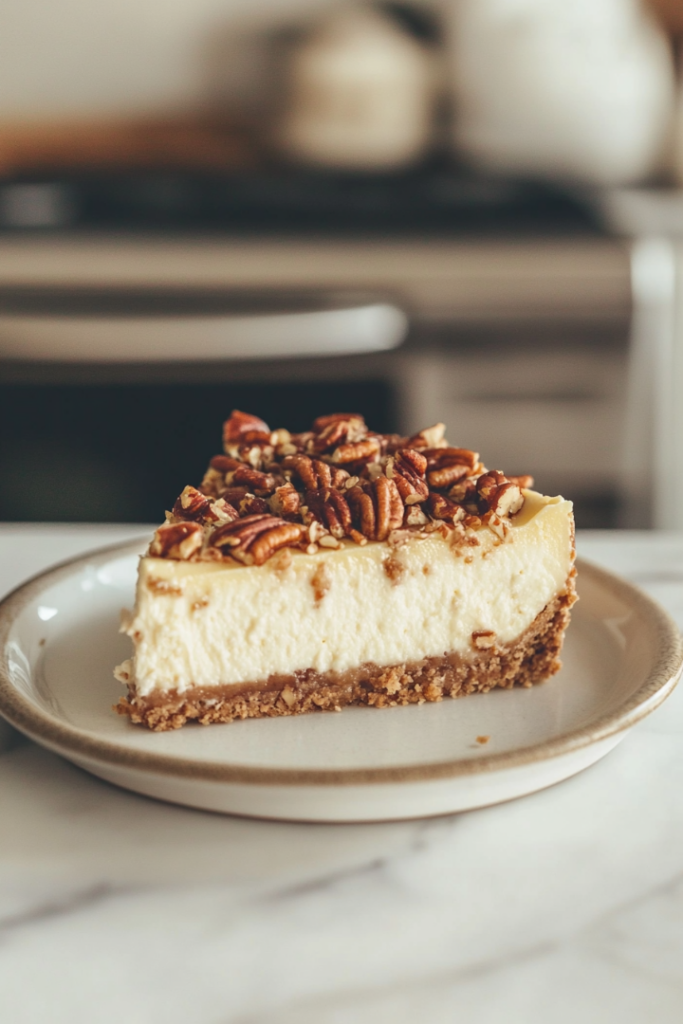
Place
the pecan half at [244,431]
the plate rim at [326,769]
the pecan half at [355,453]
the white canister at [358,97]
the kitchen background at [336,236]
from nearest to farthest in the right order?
1. the plate rim at [326,769]
2. the pecan half at [355,453]
3. the pecan half at [244,431]
4. the kitchen background at [336,236]
5. the white canister at [358,97]

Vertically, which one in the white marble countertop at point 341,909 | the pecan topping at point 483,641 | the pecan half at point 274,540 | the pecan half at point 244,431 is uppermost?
the pecan half at point 244,431

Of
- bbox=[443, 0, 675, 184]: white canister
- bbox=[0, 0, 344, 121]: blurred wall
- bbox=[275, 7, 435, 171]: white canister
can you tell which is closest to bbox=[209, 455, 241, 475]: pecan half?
bbox=[275, 7, 435, 171]: white canister

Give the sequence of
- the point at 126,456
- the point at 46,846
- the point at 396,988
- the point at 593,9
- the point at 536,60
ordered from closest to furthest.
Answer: the point at 396,988 < the point at 46,846 < the point at 126,456 < the point at 536,60 < the point at 593,9

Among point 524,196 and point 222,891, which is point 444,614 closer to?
point 222,891

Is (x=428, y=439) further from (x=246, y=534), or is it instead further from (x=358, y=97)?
(x=358, y=97)

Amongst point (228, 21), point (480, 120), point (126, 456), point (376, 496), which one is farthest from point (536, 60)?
point (376, 496)

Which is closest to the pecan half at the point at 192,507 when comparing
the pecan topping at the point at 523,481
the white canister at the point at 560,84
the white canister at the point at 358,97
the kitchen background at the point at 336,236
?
the pecan topping at the point at 523,481

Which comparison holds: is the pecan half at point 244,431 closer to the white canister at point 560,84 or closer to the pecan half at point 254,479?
→ the pecan half at point 254,479
